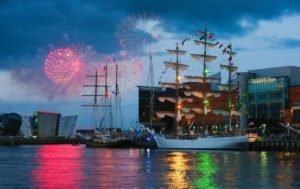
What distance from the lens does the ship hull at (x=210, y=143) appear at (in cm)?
14450

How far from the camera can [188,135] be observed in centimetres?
15450

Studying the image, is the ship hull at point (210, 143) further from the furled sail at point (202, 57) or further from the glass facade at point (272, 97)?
the glass facade at point (272, 97)

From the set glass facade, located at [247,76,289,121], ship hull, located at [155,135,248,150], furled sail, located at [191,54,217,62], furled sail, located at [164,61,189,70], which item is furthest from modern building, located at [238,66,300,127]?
ship hull, located at [155,135,248,150]

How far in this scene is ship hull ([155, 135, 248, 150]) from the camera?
144 m

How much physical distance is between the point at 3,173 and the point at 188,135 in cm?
9184

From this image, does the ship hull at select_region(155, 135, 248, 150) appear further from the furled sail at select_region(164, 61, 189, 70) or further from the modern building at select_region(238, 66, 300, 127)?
the modern building at select_region(238, 66, 300, 127)

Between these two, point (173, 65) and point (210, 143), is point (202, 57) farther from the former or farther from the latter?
point (210, 143)

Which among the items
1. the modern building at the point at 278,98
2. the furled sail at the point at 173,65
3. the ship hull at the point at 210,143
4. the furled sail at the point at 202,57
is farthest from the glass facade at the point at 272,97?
the ship hull at the point at 210,143

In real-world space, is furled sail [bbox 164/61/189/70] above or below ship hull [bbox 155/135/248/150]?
above

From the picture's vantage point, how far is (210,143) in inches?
5797

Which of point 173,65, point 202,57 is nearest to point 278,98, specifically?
point 202,57

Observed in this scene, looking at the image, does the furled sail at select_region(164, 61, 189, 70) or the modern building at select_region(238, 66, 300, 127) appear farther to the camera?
the modern building at select_region(238, 66, 300, 127)

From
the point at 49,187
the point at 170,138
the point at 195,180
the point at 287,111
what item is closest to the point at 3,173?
the point at 49,187

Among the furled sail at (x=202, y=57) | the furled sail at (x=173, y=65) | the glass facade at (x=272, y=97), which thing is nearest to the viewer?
the furled sail at (x=202, y=57)
